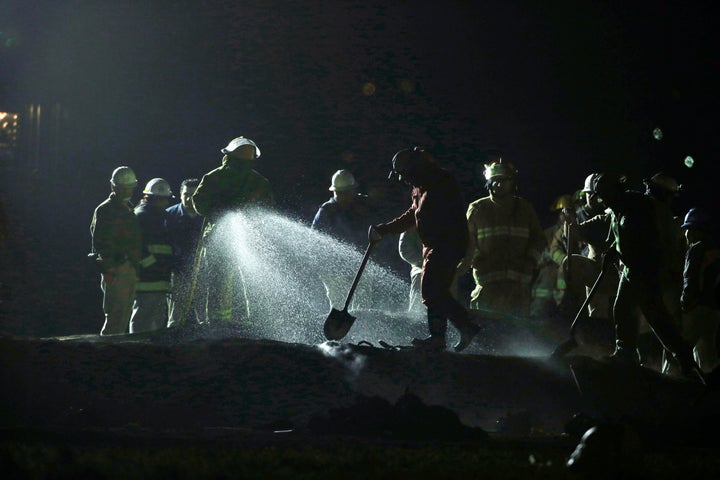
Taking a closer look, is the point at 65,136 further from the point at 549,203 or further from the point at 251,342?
the point at 251,342

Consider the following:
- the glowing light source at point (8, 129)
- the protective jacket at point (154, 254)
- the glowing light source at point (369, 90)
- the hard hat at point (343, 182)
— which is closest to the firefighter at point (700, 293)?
the hard hat at point (343, 182)

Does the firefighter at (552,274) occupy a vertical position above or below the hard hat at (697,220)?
below

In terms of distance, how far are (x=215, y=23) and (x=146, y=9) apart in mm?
1131

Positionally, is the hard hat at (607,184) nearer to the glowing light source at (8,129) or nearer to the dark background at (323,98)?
the dark background at (323,98)

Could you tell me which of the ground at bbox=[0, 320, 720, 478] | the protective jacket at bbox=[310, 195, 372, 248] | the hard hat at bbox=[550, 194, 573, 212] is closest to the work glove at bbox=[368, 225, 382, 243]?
the ground at bbox=[0, 320, 720, 478]

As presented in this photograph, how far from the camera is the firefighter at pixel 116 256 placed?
43.3 ft

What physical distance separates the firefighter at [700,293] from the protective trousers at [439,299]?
2.87m

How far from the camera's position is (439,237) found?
10.1 meters

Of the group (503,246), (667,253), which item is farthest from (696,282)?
(503,246)

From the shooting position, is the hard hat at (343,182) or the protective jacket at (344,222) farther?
the hard hat at (343,182)

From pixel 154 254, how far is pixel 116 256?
0.47m

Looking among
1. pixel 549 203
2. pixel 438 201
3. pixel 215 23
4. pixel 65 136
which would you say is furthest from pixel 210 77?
pixel 438 201

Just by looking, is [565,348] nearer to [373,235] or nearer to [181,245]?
[373,235]

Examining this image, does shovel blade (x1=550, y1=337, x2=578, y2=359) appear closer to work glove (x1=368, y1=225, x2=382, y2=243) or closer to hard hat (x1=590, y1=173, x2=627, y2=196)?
hard hat (x1=590, y1=173, x2=627, y2=196)
